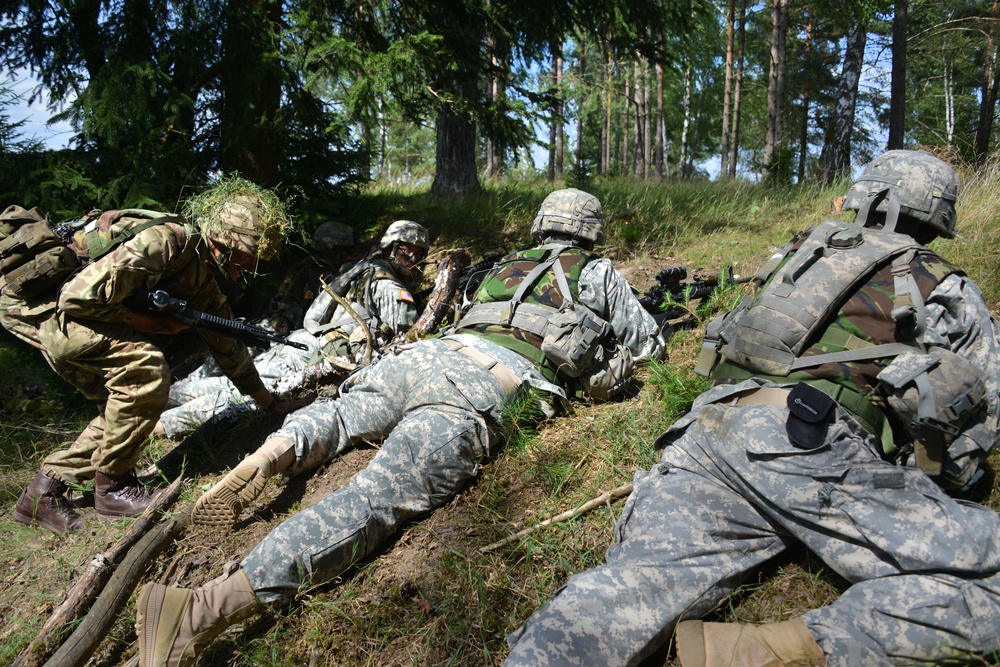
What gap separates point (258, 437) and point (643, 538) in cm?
333

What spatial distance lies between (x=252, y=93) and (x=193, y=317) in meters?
2.62

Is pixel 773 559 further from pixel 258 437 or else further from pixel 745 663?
pixel 258 437

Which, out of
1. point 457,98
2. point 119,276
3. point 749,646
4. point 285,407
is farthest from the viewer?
point 457,98

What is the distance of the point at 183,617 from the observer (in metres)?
2.69

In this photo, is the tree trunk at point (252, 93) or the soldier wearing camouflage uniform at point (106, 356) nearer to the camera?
the soldier wearing camouflage uniform at point (106, 356)

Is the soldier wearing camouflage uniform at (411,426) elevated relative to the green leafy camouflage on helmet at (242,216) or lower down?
lower down

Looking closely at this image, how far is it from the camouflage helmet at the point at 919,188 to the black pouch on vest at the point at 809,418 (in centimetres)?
116

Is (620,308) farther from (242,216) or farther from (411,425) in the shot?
(242,216)

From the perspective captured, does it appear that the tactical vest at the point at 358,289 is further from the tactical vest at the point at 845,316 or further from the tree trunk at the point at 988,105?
the tree trunk at the point at 988,105

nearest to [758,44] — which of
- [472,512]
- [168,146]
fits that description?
[168,146]

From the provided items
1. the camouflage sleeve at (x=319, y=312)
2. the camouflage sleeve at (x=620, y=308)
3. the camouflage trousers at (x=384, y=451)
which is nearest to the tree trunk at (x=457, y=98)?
the camouflage sleeve at (x=319, y=312)

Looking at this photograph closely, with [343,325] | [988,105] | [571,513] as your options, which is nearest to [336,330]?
[343,325]

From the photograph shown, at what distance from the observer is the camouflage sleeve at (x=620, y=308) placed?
3979 millimetres

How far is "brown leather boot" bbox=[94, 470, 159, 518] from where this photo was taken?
13.1 ft
